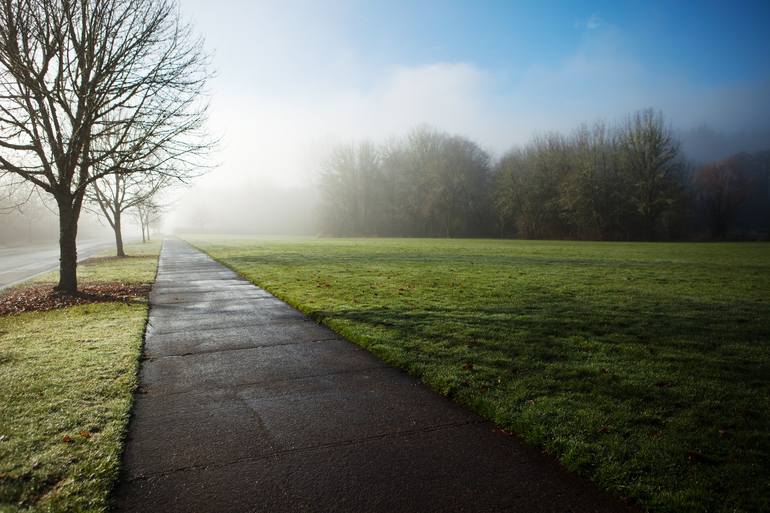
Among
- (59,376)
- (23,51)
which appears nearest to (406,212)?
(23,51)

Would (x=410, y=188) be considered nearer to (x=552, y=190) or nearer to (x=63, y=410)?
(x=552, y=190)

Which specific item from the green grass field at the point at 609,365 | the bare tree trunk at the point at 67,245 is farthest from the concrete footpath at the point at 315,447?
the bare tree trunk at the point at 67,245

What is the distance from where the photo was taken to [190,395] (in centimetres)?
455

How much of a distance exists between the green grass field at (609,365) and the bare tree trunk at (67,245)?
216 inches

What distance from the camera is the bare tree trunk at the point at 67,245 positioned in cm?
1131

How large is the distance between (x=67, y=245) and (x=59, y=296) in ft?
4.60

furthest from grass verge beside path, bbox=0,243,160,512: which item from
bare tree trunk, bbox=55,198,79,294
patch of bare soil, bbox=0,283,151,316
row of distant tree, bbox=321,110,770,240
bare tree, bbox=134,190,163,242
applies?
row of distant tree, bbox=321,110,770,240

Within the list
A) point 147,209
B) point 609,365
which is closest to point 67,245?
point 609,365

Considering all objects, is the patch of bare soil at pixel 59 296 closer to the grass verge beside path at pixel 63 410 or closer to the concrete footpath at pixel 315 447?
the grass verge beside path at pixel 63 410

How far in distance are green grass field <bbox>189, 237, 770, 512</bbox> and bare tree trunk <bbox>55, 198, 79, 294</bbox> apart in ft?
18.0

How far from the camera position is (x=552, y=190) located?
53.3m

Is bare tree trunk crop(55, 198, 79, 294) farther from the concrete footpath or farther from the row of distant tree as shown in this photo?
the row of distant tree

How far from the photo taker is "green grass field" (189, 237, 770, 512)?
309cm

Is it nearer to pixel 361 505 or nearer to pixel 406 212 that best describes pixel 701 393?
pixel 361 505
